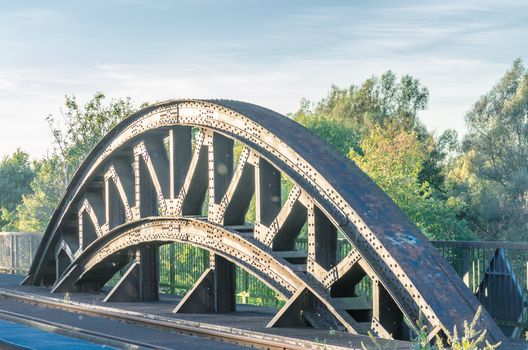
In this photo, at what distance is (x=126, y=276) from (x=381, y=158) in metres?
50.4

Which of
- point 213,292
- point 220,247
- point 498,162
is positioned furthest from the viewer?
point 498,162

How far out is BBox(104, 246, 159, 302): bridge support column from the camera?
20.8 meters

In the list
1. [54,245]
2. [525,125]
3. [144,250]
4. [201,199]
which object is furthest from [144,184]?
[525,125]

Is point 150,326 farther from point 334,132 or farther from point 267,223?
point 334,132

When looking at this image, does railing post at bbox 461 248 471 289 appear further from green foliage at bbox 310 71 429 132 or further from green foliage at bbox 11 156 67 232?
green foliage at bbox 310 71 429 132

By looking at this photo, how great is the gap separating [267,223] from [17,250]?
2314cm

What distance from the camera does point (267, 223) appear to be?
15.8 m

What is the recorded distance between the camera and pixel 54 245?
84.0 ft

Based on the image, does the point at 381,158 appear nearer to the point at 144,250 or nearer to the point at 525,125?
the point at 525,125

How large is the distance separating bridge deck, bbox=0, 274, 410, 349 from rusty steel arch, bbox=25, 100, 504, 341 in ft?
1.40

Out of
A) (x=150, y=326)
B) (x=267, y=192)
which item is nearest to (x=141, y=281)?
(x=150, y=326)

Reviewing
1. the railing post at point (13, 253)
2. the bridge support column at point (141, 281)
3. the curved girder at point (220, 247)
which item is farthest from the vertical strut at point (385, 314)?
the railing post at point (13, 253)

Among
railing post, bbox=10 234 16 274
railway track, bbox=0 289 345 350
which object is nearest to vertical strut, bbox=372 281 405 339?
railway track, bbox=0 289 345 350

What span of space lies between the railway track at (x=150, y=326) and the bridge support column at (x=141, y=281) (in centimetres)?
111
